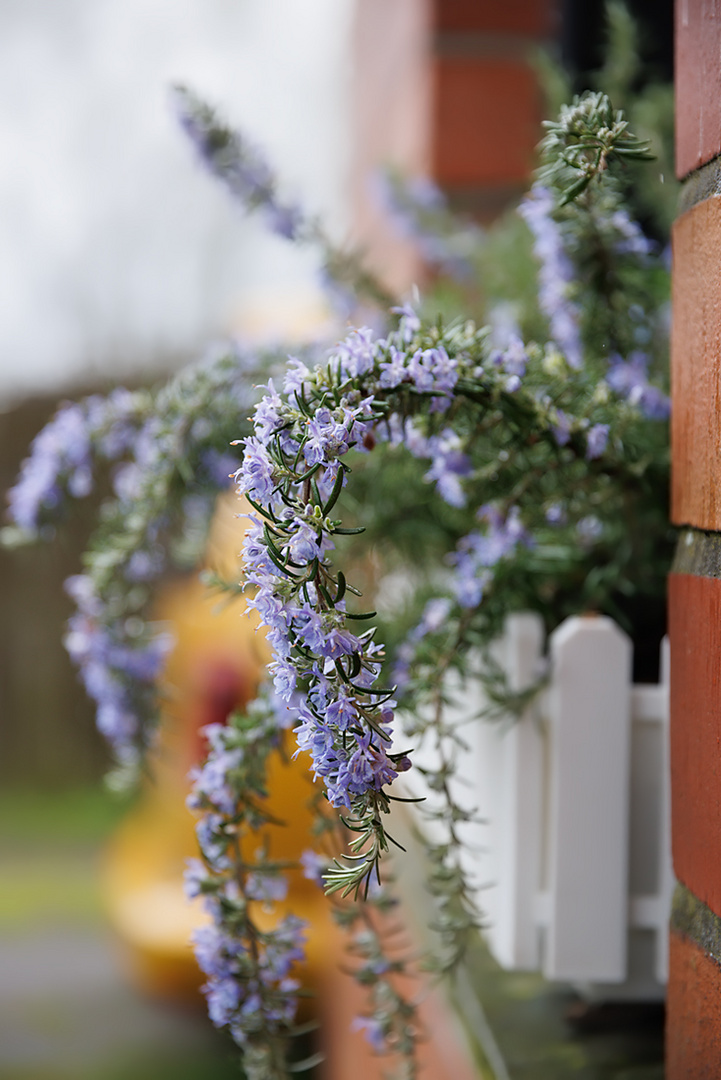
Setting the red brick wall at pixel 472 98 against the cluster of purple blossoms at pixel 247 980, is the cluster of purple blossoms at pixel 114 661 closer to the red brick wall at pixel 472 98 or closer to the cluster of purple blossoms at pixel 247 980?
the cluster of purple blossoms at pixel 247 980

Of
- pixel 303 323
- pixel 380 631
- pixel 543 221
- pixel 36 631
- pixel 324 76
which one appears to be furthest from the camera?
pixel 324 76

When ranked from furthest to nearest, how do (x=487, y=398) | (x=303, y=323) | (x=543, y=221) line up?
(x=303, y=323) < (x=543, y=221) < (x=487, y=398)

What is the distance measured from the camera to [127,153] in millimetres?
5586

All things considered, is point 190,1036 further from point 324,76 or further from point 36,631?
point 324,76

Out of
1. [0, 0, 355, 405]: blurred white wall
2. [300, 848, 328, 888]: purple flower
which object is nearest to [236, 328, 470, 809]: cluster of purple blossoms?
[300, 848, 328, 888]: purple flower

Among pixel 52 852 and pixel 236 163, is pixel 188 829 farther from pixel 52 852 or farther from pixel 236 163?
pixel 52 852

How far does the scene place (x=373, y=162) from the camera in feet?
6.81

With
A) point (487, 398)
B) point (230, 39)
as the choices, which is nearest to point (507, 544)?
point (487, 398)

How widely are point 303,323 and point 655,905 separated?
2.39 m

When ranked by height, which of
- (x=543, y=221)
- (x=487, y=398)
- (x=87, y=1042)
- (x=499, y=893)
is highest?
(x=543, y=221)

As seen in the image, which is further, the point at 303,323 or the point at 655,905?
the point at 303,323

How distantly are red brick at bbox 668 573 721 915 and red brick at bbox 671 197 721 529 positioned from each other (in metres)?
0.04

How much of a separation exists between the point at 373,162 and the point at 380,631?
1.58 metres

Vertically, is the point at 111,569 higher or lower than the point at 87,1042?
higher
